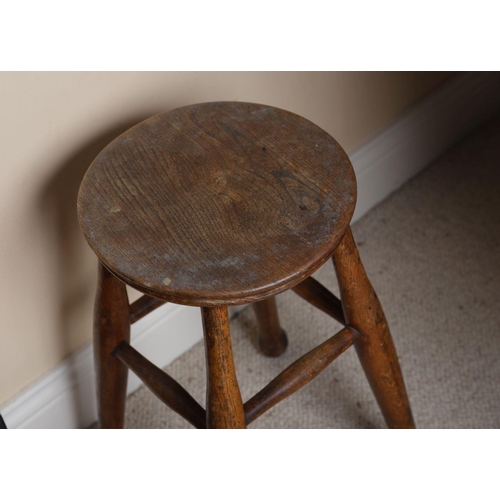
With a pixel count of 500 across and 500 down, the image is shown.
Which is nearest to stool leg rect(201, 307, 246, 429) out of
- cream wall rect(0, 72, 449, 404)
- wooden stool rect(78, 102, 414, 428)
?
wooden stool rect(78, 102, 414, 428)

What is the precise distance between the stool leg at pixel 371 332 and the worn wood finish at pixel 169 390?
20cm

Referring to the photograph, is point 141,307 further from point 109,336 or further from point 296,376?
point 296,376

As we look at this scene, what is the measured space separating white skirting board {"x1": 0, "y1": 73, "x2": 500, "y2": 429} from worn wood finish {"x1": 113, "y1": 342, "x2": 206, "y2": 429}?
0.62 feet

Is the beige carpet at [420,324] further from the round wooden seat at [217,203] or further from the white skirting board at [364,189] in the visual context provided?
the round wooden seat at [217,203]

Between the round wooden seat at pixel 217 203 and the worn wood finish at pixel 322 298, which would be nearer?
the round wooden seat at pixel 217 203

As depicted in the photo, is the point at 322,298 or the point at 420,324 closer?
the point at 322,298

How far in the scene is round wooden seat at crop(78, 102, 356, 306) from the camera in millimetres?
571

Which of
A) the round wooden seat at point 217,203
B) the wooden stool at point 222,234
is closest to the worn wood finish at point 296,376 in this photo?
the wooden stool at point 222,234

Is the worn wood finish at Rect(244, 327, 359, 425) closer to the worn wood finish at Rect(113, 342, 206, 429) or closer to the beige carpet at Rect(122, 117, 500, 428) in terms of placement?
the worn wood finish at Rect(113, 342, 206, 429)

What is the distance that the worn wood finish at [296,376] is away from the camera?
694mm

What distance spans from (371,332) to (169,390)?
234 millimetres

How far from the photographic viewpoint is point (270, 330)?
3.26 feet

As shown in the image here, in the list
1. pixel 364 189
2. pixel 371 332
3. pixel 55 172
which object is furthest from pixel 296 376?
pixel 364 189

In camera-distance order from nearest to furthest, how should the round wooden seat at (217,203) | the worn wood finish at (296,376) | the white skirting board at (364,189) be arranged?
1. the round wooden seat at (217,203)
2. the worn wood finish at (296,376)
3. the white skirting board at (364,189)
